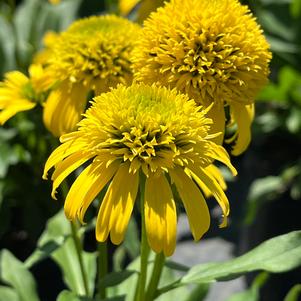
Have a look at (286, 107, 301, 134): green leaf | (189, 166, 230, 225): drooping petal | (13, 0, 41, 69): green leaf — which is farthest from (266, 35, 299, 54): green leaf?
(189, 166, 230, 225): drooping petal

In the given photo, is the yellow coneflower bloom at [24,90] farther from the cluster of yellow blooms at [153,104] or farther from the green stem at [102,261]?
the green stem at [102,261]

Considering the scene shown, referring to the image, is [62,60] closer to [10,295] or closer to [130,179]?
[130,179]

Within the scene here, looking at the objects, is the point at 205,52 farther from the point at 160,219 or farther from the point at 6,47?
the point at 6,47

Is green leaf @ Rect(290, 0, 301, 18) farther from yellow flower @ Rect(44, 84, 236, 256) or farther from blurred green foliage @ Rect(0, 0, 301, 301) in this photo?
yellow flower @ Rect(44, 84, 236, 256)

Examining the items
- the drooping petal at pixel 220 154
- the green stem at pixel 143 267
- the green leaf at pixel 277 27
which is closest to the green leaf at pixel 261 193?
the green leaf at pixel 277 27

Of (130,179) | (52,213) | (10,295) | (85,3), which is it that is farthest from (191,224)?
(85,3)

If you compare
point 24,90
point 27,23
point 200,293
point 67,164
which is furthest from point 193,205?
point 27,23
